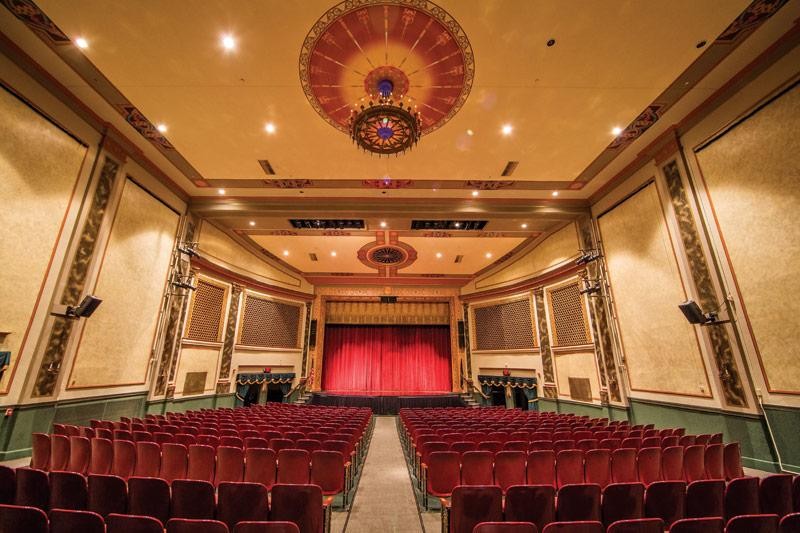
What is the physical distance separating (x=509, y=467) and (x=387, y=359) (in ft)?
46.8

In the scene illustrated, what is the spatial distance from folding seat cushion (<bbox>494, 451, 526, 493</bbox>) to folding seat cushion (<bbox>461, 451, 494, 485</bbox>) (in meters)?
0.07

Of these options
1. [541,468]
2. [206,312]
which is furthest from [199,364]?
[541,468]

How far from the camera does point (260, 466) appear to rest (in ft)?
11.0

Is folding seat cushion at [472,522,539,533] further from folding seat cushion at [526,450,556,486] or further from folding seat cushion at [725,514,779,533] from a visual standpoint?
folding seat cushion at [526,450,556,486]

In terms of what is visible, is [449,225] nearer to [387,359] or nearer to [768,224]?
[768,224]

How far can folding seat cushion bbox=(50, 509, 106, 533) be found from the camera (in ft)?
6.00

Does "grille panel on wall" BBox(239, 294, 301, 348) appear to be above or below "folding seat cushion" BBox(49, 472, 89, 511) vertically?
above

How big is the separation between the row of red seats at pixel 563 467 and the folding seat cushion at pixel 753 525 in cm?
157

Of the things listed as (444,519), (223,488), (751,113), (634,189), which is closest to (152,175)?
(223,488)

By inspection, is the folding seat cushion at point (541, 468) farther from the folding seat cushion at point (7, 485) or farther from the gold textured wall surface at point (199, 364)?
the gold textured wall surface at point (199, 364)

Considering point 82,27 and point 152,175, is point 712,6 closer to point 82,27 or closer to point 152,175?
point 82,27

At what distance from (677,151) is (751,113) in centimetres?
118

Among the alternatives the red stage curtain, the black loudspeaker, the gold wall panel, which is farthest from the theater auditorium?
the red stage curtain

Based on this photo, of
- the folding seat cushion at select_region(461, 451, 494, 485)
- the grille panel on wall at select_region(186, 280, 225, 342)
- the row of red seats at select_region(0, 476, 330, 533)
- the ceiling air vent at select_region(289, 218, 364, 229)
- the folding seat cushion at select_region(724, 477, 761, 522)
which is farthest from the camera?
the ceiling air vent at select_region(289, 218, 364, 229)
